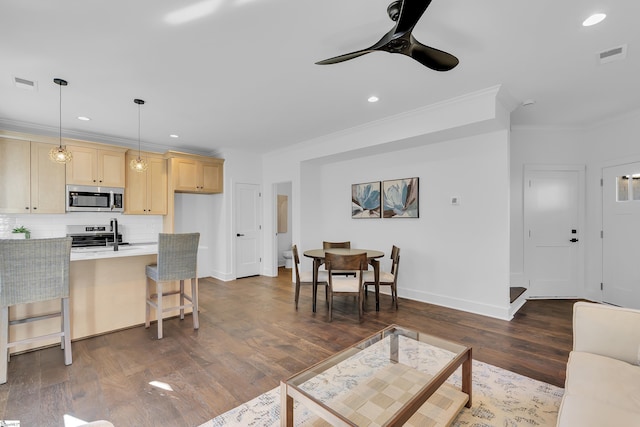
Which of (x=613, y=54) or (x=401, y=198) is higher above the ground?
(x=613, y=54)

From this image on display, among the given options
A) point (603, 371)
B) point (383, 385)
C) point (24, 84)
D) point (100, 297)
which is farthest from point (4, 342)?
point (603, 371)

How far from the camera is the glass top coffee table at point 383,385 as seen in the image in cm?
154

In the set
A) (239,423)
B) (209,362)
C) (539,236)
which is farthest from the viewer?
(539,236)

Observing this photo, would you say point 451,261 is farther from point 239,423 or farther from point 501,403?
point 239,423

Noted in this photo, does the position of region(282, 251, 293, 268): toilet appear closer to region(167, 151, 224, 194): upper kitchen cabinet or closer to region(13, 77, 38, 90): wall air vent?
region(167, 151, 224, 194): upper kitchen cabinet

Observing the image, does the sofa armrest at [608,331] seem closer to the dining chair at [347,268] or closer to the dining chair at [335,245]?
the dining chair at [347,268]

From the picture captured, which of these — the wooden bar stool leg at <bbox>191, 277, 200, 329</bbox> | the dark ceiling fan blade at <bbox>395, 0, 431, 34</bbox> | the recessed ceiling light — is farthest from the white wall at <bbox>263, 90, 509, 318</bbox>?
the wooden bar stool leg at <bbox>191, 277, 200, 329</bbox>

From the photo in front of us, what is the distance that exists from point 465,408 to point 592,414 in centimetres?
84

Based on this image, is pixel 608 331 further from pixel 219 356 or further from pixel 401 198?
pixel 401 198

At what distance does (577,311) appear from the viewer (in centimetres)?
189

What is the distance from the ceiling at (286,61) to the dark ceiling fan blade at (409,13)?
39 centimetres

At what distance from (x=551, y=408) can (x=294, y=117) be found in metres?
3.89

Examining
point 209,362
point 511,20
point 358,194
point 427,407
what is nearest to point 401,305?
point 358,194

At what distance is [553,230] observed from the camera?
462cm
